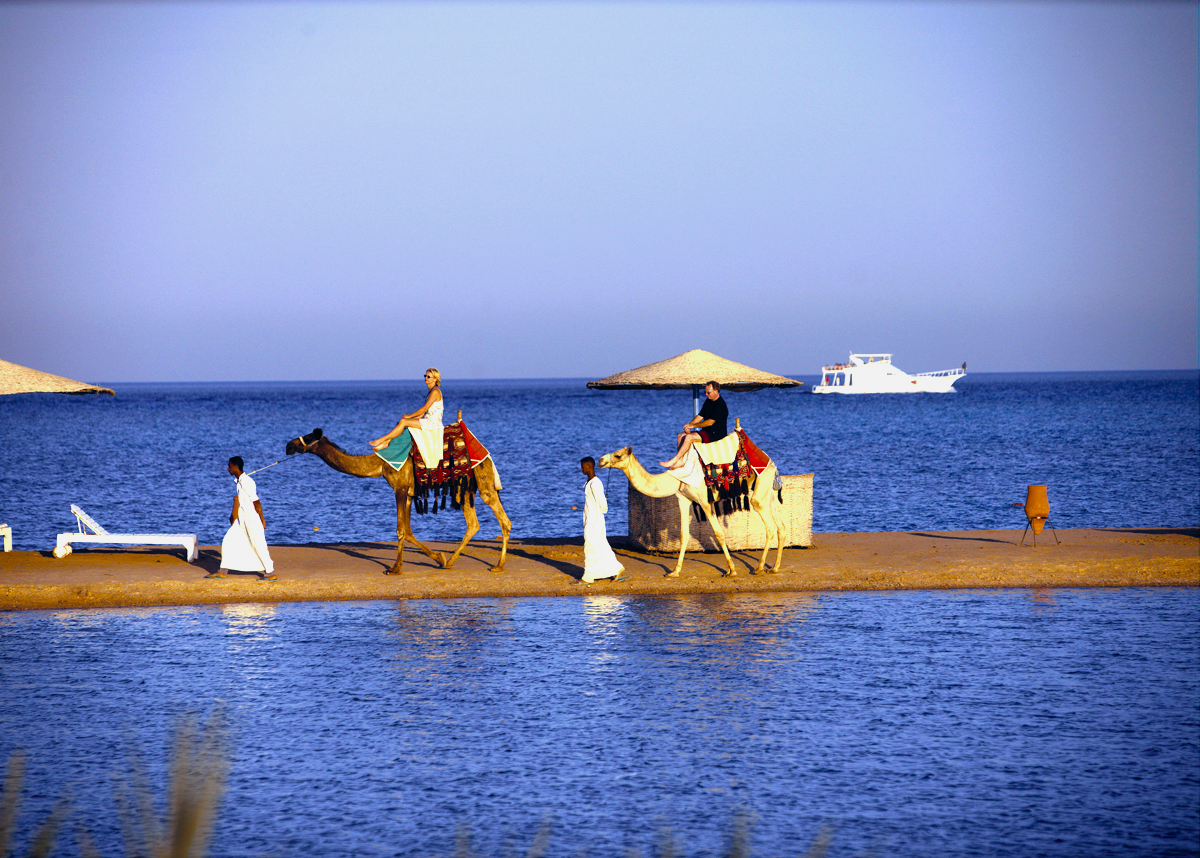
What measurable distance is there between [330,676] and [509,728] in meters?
2.42

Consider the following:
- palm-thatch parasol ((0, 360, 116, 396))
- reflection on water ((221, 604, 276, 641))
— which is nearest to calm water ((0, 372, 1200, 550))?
palm-thatch parasol ((0, 360, 116, 396))

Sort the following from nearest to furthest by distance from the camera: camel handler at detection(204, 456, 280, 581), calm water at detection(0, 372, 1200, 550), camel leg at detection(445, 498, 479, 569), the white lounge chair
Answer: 1. camel handler at detection(204, 456, 280, 581)
2. camel leg at detection(445, 498, 479, 569)
3. the white lounge chair
4. calm water at detection(0, 372, 1200, 550)

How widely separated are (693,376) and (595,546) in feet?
12.1

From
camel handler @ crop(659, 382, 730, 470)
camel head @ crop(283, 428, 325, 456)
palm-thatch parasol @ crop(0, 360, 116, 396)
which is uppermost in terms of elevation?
palm-thatch parasol @ crop(0, 360, 116, 396)

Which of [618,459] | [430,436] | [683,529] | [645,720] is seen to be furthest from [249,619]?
[645,720]

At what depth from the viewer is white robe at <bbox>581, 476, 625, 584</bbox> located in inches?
605

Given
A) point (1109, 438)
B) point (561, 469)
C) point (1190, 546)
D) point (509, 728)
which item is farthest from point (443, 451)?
point (1109, 438)

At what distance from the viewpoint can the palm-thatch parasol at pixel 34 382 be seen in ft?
51.7

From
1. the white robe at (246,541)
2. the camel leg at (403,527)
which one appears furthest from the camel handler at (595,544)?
the white robe at (246,541)

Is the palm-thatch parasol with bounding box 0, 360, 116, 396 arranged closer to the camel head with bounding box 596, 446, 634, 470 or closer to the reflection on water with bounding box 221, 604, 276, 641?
the reflection on water with bounding box 221, 604, 276, 641

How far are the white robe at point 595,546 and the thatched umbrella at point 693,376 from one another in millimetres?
2602

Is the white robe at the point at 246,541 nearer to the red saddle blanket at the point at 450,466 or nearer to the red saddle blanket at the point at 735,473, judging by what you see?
the red saddle blanket at the point at 450,466

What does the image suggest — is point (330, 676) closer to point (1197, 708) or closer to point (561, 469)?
point (1197, 708)

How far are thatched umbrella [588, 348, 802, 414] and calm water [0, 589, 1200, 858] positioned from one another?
14.1ft
